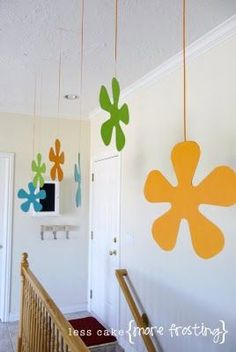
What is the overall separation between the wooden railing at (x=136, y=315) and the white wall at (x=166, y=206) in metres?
0.09

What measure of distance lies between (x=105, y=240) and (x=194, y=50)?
7.74 feet

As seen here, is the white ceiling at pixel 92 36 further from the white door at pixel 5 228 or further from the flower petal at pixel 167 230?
the flower petal at pixel 167 230

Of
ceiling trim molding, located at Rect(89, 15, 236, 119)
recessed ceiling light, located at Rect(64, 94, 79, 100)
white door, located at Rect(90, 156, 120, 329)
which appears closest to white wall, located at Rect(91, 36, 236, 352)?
ceiling trim molding, located at Rect(89, 15, 236, 119)

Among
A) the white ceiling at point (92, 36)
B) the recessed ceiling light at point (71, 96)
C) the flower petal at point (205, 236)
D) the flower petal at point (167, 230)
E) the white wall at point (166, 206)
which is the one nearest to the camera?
the flower petal at point (205, 236)

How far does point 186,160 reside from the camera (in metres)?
1.25

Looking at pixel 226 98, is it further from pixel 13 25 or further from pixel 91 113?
pixel 91 113

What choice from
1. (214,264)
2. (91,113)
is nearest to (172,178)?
(214,264)

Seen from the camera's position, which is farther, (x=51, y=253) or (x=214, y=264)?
(x=51, y=253)

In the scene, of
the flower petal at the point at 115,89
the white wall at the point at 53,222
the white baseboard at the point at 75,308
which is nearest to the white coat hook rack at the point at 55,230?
the white wall at the point at 53,222

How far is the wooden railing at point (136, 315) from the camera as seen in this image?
2.72 metres

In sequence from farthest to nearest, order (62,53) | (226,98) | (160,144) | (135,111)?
(135,111), (160,144), (62,53), (226,98)

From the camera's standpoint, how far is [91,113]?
4305mm

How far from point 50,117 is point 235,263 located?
3.14 m

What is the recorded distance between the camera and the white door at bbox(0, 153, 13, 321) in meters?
3.93
